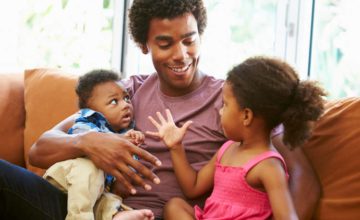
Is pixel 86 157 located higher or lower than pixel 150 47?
lower

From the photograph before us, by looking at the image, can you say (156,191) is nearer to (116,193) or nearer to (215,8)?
(116,193)

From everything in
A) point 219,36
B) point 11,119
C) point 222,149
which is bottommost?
point 11,119

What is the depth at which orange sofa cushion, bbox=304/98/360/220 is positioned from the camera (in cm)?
175

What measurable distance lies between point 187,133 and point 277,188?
1.53 feet

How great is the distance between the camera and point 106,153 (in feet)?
5.78

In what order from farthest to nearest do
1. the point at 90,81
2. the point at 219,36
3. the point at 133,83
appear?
the point at 219,36, the point at 133,83, the point at 90,81

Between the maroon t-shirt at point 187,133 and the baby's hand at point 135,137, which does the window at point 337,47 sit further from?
the baby's hand at point 135,137

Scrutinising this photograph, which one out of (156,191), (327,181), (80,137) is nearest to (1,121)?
(80,137)

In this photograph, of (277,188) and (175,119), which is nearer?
(277,188)

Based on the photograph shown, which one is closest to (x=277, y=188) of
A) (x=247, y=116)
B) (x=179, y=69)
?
(x=247, y=116)

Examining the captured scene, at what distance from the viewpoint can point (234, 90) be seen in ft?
5.50

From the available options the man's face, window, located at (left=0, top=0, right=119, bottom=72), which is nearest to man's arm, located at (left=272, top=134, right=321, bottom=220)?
the man's face

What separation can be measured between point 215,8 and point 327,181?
4.57ft

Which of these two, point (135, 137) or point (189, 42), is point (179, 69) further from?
point (135, 137)
